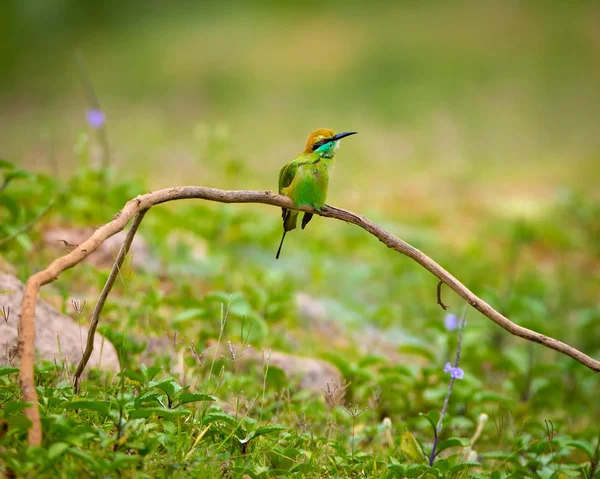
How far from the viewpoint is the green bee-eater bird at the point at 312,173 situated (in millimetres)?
2094

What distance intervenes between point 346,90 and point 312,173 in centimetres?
723

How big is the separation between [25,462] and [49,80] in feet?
27.0

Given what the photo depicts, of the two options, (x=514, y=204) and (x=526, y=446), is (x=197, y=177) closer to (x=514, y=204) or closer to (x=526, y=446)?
(x=514, y=204)

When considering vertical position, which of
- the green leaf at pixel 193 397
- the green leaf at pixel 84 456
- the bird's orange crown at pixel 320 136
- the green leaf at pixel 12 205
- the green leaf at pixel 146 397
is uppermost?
the bird's orange crown at pixel 320 136

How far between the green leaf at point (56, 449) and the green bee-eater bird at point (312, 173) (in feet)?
2.89

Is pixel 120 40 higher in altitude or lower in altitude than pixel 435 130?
higher

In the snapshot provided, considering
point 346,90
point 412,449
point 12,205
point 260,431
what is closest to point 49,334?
point 12,205

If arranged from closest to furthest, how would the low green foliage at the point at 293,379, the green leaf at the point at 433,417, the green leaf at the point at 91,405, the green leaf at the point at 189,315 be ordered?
the green leaf at the point at 91,405, the low green foliage at the point at 293,379, the green leaf at the point at 433,417, the green leaf at the point at 189,315

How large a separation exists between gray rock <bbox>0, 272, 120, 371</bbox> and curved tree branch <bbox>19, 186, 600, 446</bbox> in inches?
33.0

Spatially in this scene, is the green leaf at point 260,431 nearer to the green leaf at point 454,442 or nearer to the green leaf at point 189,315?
the green leaf at point 454,442

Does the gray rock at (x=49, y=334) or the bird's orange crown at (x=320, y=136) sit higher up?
the bird's orange crown at (x=320, y=136)

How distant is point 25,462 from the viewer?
150cm

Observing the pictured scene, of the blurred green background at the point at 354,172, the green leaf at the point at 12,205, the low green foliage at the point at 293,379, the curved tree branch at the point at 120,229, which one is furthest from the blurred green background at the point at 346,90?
the curved tree branch at the point at 120,229

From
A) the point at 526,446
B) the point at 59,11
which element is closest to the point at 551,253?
the point at 526,446
